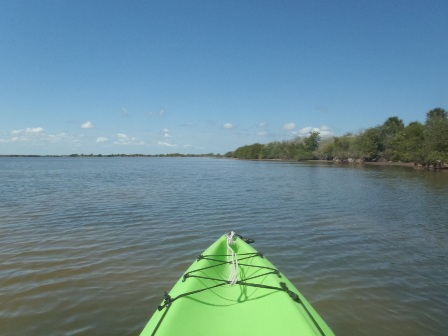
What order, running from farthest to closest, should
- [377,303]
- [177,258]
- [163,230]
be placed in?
[163,230] < [177,258] < [377,303]

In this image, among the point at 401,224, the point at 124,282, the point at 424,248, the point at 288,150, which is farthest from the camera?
the point at 288,150

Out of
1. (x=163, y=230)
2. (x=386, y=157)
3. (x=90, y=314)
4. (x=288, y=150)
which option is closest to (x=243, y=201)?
(x=163, y=230)

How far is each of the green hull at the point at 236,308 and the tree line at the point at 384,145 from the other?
6473 centimetres

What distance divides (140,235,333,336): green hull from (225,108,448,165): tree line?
212ft

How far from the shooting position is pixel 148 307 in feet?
21.4

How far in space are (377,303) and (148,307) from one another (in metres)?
4.97

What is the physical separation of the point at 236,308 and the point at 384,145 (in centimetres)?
10615

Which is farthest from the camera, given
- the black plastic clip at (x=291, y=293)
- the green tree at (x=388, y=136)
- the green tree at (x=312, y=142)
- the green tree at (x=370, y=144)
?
the green tree at (x=312, y=142)

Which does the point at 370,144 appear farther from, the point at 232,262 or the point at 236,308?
the point at 236,308

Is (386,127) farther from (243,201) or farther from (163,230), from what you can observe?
(163,230)

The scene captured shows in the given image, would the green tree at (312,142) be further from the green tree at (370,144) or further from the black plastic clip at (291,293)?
the black plastic clip at (291,293)

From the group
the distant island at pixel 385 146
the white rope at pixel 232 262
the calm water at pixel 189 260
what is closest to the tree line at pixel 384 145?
the distant island at pixel 385 146

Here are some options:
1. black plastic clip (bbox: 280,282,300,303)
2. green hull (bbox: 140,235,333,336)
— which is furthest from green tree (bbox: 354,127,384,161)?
black plastic clip (bbox: 280,282,300,303)

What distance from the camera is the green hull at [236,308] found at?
4262 millimetres
